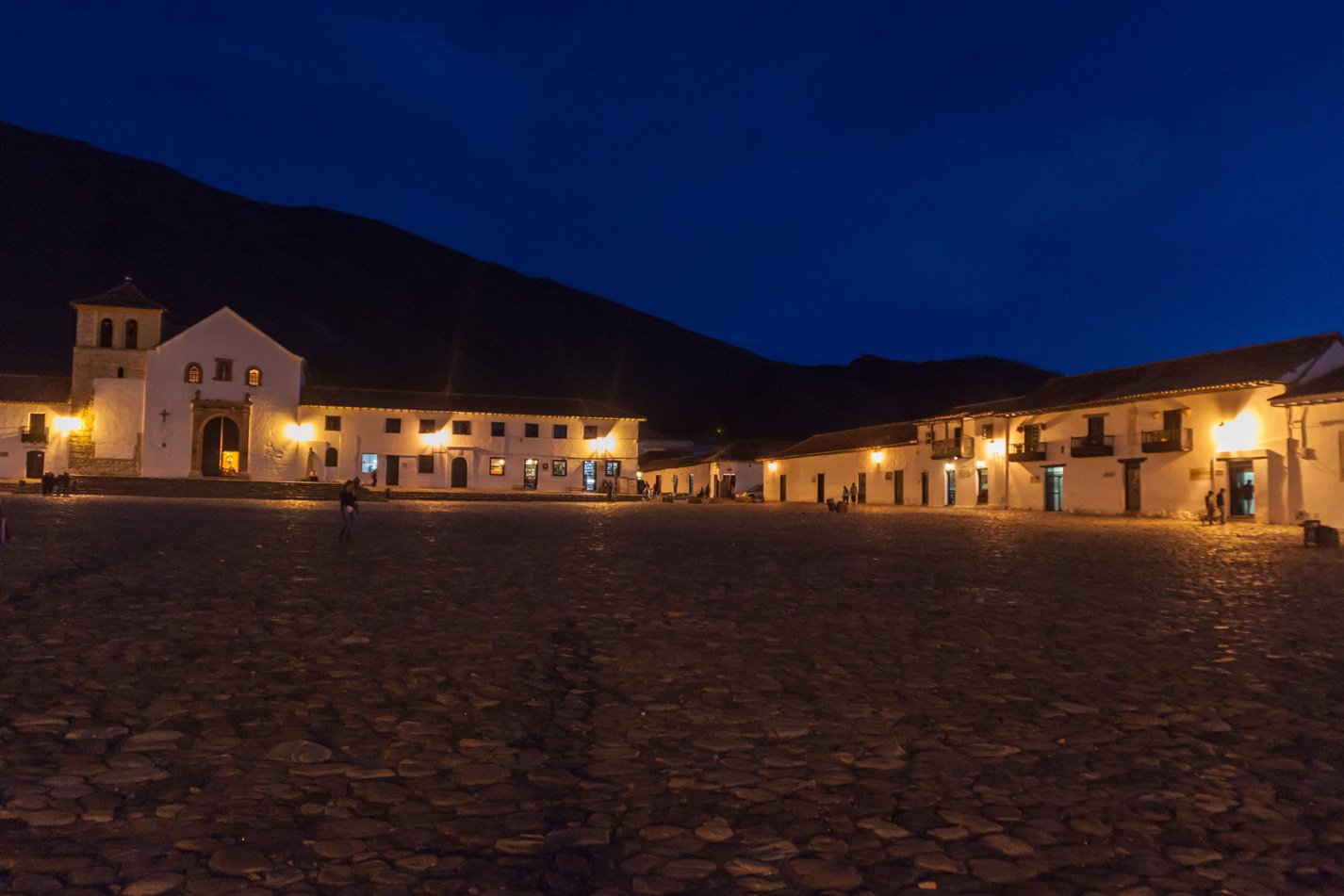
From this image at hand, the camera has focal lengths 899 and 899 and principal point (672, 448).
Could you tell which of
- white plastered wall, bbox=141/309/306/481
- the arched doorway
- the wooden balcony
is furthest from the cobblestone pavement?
the arched doorway

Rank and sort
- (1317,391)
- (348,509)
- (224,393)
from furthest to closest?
(224,393) < (1317,391) < (348,509)

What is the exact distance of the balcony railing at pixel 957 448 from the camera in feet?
A: 144

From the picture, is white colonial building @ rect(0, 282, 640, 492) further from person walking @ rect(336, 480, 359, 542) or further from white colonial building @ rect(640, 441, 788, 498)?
person walking @ rect(336, 480, 359, 542)

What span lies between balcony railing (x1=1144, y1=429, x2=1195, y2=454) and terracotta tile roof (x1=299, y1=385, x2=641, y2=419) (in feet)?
92.8

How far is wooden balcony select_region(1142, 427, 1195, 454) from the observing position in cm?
3209

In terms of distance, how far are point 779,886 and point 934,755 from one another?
1574 millimetres

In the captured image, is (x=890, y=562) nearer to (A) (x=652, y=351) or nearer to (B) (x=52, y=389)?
(B) (x=52, y=389)

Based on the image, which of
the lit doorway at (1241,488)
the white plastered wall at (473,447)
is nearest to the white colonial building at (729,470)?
the white plastered wall at (473,447)

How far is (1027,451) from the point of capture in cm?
3972

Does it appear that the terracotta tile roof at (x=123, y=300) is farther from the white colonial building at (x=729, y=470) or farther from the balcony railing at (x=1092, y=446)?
the balcony railing at (x=1092, y=446)

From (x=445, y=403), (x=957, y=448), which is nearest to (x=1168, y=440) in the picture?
(x=957, y=448)

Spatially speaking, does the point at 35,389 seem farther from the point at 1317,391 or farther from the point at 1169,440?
the point at 1317,391

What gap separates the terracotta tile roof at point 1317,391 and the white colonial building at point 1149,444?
0.18ft

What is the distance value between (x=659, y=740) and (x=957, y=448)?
4227 cm
